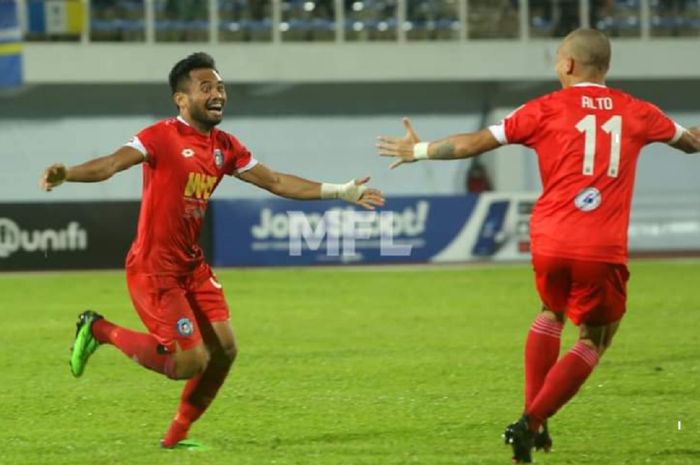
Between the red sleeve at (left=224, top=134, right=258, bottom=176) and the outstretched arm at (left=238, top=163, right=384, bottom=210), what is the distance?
4cm

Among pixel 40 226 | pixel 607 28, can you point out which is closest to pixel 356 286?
pixel 40 226

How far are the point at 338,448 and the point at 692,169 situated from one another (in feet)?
94.8

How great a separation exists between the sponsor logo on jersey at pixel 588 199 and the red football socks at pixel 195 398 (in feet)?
6.88

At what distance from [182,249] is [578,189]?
209cm

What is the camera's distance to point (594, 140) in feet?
23.3

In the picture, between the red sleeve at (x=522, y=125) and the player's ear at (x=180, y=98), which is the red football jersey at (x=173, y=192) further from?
the red sleeve at (x=522, y=125)

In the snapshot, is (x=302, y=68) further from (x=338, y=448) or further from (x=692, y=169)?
(x=338, y=448)

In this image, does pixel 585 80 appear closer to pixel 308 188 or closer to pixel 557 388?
pixel 557 388

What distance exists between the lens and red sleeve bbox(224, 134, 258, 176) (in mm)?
8008

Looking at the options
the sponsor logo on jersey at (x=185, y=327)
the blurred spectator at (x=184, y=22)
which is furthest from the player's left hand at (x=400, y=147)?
the blurred spectator at (x=184, y=22)

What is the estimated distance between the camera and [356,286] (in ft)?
68.9

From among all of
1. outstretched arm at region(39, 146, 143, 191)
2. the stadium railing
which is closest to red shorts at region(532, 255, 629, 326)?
outstretched arm at region(39, 146, 143, 191)

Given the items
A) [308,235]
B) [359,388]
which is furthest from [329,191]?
[308,235]

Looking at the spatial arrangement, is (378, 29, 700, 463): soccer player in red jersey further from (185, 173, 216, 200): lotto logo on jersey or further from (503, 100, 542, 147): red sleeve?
(185, 173, 216, 200): lotto logo on jersey
